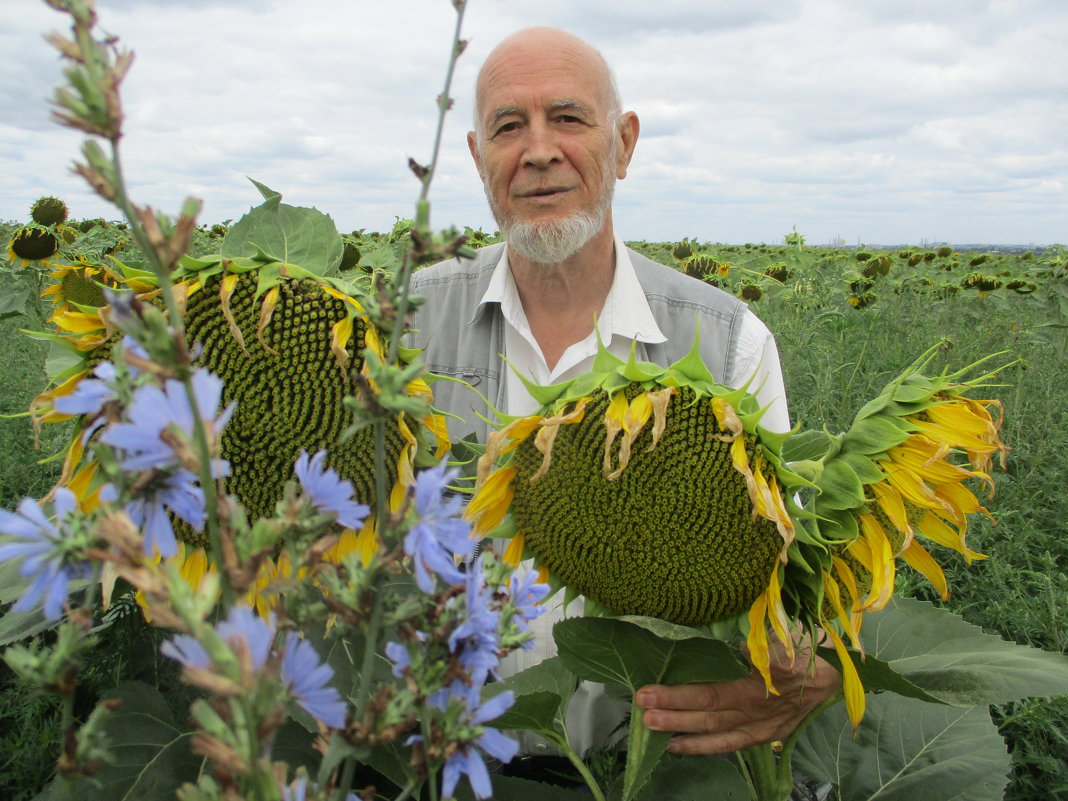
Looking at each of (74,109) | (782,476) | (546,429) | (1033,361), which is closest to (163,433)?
(74,109)

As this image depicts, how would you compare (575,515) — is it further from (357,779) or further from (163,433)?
(163,433)

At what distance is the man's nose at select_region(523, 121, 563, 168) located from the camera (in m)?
2.77

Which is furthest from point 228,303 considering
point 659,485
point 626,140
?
point 626,140

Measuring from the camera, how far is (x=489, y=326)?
284 centimetres

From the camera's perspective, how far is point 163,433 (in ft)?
1.39

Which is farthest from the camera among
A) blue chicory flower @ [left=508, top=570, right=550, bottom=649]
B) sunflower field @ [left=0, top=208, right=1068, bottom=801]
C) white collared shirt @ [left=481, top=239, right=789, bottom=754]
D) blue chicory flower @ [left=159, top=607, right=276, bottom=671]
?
white collared shirt @ [left=481, top=239, right=789, bottom=754]

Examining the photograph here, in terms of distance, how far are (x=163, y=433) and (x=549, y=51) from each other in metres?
2.72

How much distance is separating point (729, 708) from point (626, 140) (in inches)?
103

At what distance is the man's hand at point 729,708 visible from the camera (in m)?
1.12

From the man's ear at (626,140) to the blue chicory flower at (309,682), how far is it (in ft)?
9.51

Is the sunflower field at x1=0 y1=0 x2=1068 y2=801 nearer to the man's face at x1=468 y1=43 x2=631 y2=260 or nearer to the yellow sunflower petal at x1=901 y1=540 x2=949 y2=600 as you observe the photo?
the yellow sunflower petal at x1=901 y1=540 x2=949 y2=600

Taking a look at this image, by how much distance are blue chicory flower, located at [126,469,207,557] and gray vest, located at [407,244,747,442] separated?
204cm

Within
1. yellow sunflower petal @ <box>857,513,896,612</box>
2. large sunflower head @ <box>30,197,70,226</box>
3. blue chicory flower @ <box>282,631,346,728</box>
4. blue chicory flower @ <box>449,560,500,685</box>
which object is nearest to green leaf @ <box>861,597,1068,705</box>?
yellow sunflower petal @ <box>857,513,896,612</box>

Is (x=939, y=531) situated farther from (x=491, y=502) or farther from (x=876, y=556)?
(x=491, y=502)
